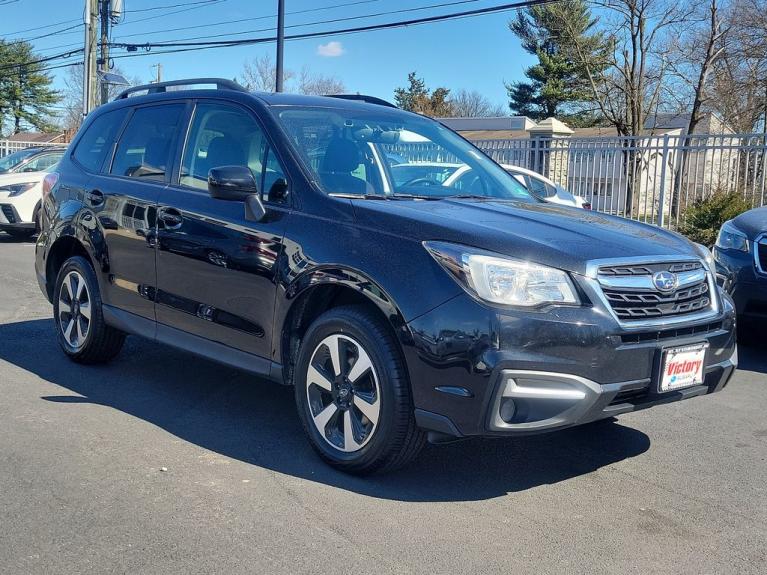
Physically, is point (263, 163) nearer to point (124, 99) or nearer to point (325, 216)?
point (325, 216)

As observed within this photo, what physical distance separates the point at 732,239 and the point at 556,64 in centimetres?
4131

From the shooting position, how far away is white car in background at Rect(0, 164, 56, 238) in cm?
1392

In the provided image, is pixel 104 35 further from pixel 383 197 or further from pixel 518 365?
pixel 518 365

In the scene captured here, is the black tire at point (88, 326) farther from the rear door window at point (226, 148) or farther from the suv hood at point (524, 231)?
the suv hood at point (524, 231)

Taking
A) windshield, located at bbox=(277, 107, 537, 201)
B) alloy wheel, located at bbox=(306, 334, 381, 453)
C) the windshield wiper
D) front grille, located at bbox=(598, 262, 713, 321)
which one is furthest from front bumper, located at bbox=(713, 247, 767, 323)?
alloy wheel, located at bbox=(306, 334, 381, 453)

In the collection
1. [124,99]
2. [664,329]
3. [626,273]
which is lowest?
[664,329]

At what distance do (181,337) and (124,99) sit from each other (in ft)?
6.67

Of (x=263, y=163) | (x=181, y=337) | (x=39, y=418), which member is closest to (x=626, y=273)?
(x=263, y=163)

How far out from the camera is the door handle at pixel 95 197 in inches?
215

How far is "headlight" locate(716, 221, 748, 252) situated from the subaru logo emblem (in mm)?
3080

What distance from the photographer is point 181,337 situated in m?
4.80

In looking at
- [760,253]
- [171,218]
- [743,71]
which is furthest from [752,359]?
[743,71]

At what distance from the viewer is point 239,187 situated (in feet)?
13.8

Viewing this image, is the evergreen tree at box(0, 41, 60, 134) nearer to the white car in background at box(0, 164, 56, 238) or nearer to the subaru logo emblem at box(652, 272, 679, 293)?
the white car in background at box(0, 164, 56, 238)
